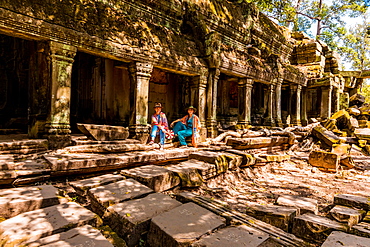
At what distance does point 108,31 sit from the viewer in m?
5.31

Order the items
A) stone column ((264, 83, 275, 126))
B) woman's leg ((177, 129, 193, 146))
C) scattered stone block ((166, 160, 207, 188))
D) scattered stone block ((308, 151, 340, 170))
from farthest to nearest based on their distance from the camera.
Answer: stone column ((264, 83, 275, 126))
woman's leg ((177, 129, 193, 146))
scattered stone block ((308, 151, 340, 170))
scattered stone block ((166, 160, 207, 188))

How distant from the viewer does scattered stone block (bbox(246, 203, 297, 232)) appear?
2.71 meters

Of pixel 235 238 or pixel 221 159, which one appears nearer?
pixel 235 238

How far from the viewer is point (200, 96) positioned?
7785 millimetres

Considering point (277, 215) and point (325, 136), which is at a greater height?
point (325, 136)

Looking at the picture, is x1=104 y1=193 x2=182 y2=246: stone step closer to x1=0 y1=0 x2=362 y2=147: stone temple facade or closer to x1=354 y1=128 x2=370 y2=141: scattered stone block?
x1=0 y1=0 x2=362 y2=147: stone temple facade

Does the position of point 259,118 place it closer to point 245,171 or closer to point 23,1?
point 245,171

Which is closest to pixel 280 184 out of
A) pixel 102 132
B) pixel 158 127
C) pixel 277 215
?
pixel 277 215

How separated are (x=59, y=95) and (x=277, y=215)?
469 cm

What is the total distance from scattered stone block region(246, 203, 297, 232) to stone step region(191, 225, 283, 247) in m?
0.75

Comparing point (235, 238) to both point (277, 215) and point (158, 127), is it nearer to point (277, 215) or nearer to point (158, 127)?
point (277, 215)

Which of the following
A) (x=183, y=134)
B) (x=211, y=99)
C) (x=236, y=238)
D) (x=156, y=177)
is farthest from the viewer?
(x=211, y=99)

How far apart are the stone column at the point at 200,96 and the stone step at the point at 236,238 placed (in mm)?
5609

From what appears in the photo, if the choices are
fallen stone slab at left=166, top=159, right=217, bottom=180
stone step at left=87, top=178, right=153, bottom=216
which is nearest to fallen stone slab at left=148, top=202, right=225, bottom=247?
stone step at left=87, top=178, right=153, bottom=216
